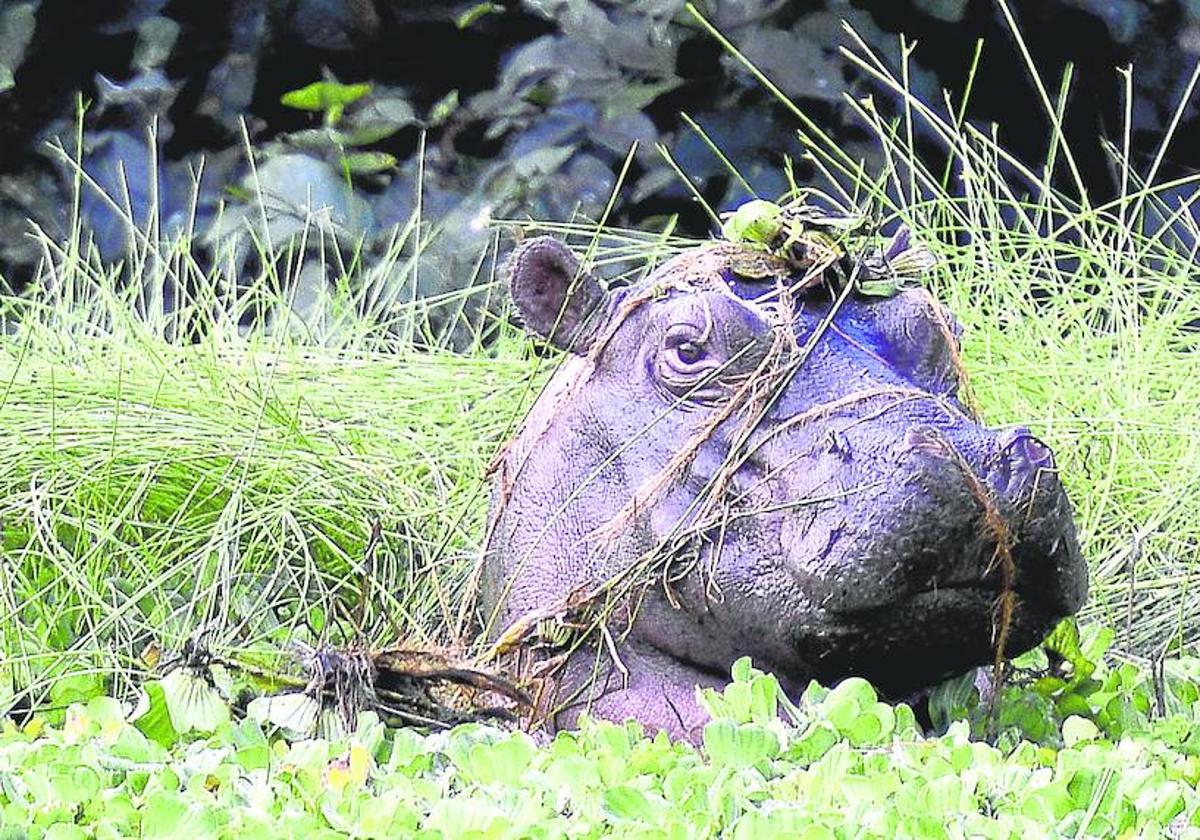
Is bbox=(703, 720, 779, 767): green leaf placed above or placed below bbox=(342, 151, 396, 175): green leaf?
above

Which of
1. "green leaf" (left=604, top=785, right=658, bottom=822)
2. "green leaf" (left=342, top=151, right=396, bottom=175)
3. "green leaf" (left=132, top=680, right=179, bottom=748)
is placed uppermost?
"green leaf" (left=604, top=785, right=658, bottom=822)

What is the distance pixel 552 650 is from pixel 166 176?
8.72ft

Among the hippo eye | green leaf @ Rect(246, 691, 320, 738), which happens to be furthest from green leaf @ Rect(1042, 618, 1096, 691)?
green leaf @ Rect(246, 691, 320, 738)

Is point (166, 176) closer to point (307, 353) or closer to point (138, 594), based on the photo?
point (307, 353)

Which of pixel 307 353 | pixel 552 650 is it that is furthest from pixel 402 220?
pixel 552 650

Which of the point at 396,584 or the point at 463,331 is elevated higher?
the point at 396,584

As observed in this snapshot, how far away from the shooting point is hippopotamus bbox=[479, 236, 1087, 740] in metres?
1.65

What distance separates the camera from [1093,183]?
415cm

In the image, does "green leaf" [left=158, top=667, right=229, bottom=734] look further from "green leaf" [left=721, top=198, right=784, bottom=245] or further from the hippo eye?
"green leaf" [left=721, top=198, right=784, bottom=245]

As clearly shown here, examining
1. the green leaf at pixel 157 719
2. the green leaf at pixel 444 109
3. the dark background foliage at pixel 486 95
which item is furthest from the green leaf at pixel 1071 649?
the green leaf at pixel 444 109

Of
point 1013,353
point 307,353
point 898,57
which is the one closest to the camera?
point 1013,353

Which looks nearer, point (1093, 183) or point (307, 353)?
point (307, 353)

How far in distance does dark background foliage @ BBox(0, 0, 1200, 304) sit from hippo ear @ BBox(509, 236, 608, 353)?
1.75 m

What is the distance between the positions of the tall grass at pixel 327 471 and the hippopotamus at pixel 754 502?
19cm
